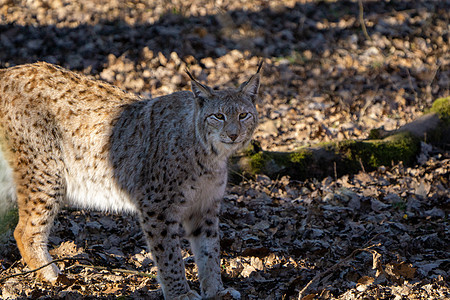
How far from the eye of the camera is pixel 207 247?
4.87m

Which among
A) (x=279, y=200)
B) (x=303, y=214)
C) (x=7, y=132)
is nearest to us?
(x=7, y=132)

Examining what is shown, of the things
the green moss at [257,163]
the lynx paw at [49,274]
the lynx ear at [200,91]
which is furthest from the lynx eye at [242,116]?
the green moss at [257,163]

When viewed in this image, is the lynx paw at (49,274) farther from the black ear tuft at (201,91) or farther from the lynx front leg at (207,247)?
the black ear tuft at (201,91)

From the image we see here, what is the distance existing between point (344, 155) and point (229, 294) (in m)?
3.44

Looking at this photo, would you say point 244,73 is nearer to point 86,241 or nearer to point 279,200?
point 279,200

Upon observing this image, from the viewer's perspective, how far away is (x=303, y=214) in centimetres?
615

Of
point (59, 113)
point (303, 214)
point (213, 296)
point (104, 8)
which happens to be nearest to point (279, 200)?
point (303, 214)

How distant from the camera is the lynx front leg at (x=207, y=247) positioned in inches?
188

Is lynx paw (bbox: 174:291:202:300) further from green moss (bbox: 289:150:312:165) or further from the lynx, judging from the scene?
green moss (bbox: 289:150:312:165)

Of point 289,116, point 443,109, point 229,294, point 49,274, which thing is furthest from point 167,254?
point 443,109

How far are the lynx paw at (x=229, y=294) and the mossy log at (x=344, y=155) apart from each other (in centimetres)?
260

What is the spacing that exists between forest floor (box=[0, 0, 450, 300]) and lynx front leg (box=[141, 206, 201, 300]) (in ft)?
0.95

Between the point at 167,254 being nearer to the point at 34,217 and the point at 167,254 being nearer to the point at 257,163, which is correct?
the point at 34,217

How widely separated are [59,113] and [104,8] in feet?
24.4
